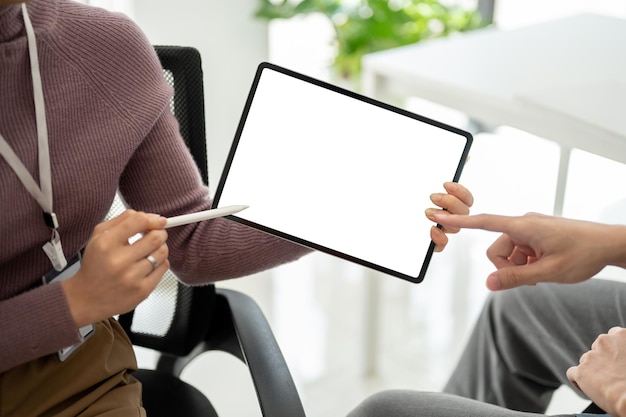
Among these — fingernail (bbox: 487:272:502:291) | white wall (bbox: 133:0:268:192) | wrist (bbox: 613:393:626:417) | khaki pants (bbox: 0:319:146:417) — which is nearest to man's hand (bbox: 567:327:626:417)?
wrist (bbox: 613:393:626:417)

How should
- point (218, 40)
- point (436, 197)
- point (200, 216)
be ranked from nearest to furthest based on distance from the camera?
point (200, 216)
point (436, 197)
point (218, 40)

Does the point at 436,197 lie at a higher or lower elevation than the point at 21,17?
lower

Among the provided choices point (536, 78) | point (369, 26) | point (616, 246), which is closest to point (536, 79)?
point (536, 78)

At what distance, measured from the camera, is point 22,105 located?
747 millimetres

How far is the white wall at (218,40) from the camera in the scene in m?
1.29

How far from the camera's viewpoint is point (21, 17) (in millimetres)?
763

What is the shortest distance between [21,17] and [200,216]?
11.1 inches

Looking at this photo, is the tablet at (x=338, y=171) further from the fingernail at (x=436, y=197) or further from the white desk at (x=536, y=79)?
the white desk at (x=536, y=79)

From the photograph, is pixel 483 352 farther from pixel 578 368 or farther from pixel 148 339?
pixel 148 339

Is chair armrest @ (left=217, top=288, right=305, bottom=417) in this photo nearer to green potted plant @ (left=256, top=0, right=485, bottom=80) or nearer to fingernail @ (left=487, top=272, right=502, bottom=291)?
fingernail @ (left=487, top=272, right=502, bottom=291)

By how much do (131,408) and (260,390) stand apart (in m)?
0.14

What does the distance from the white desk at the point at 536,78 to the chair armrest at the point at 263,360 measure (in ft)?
1.62

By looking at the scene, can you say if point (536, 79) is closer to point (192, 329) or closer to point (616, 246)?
point (616, 246)

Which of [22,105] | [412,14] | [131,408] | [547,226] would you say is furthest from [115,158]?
[412,14]
